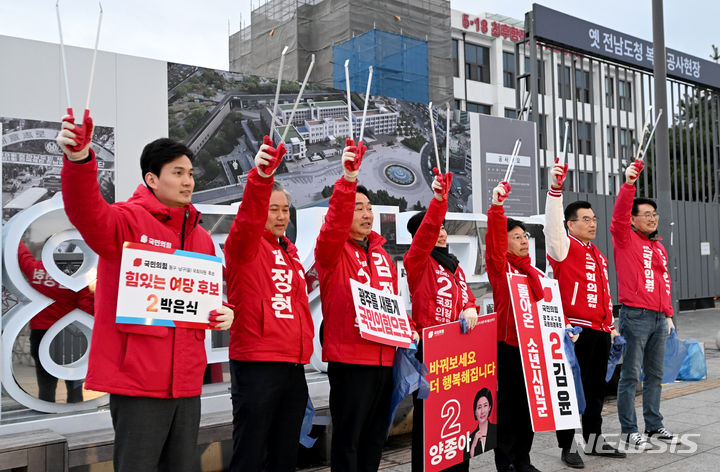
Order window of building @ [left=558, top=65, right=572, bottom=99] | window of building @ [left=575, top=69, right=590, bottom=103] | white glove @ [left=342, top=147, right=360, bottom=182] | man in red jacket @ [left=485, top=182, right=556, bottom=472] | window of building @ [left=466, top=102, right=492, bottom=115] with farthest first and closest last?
window of building @ [left=466, top=102, right=492, bottom=115] → window of building @ [left=575, top=69, right=590, bottom=103] → window of building @ [left=558, top=65, right=572, bottom=99] → man in red jacket @ [left=485, top=182, right=556, bottom=472] → white glove @ [left=342, top=147, right=360, bottom=182]

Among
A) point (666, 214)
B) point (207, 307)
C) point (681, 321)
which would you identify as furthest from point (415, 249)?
point (681, 321)

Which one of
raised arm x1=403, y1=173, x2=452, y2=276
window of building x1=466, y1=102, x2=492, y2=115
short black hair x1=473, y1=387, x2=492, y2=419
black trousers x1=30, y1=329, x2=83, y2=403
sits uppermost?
window of building x1=466, y1=102, x2=492, y2=115

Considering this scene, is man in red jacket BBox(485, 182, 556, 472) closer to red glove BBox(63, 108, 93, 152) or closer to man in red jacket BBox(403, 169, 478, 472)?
man in red jacket BBox(403, 169, 478, 472)

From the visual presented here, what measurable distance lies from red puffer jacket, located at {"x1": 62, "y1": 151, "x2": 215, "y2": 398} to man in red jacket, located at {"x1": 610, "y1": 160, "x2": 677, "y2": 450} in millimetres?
3633

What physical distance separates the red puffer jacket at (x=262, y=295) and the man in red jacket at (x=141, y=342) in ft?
1.07

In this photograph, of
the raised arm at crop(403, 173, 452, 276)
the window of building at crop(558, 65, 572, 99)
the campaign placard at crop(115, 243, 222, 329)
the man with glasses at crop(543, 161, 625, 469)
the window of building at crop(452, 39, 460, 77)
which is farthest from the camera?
the window of building at crop(452, 39, 460, 77)

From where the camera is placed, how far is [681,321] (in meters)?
14.0

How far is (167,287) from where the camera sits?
2.64 m

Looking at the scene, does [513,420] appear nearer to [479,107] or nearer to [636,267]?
[636,267]

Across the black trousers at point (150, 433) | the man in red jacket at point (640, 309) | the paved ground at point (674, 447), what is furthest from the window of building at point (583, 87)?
the black trousers at point (150, 433)

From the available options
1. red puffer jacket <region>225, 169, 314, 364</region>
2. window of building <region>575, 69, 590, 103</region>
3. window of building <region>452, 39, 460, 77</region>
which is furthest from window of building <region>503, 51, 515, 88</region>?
red puffer jacket <region>225, 169, 314, 364</region>

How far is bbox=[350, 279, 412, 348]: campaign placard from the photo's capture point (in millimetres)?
3383

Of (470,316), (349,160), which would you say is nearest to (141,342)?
(349,160)

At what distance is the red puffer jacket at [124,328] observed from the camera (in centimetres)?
235
